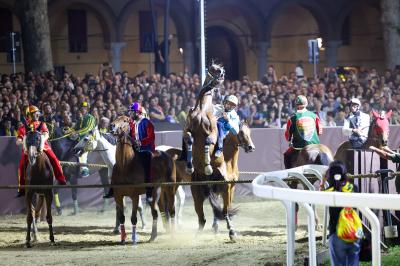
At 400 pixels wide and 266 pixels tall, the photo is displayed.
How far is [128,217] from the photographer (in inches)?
774

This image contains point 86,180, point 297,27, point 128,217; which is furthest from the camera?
point 297,27

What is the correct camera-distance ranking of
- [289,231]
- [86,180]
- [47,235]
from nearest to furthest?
[289,231] → [47,235] → [86,180]

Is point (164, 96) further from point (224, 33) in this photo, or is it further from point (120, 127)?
point (224, 33)

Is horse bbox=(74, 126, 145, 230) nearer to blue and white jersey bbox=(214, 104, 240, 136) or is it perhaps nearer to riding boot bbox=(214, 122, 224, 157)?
blue and white jersey bbox=(214, 104, 240, 136)

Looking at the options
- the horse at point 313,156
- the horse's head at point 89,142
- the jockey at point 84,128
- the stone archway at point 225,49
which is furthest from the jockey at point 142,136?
the stone archway at point 225,49

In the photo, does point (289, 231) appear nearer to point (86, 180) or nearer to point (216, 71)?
point (216, 71)

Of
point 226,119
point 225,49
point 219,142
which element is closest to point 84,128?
point 226,119

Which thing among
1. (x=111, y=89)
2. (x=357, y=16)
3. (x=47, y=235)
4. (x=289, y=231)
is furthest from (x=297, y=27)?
(x=289, y=231)

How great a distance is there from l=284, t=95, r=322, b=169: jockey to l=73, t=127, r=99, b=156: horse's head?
3.81 meters

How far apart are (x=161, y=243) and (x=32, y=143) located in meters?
2.54

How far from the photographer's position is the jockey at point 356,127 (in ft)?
58.4

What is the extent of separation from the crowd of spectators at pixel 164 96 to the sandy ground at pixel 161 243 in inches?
109

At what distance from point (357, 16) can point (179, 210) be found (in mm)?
25664

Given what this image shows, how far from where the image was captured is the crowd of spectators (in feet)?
73.8
